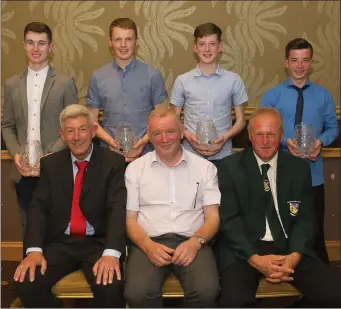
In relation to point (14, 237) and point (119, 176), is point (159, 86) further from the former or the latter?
point (14, 237)

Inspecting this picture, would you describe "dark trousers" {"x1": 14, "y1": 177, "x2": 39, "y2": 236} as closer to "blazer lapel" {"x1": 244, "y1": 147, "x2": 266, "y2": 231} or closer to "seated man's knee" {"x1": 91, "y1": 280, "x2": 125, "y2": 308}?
"seated man's knee" {"x1": 91, "y1": 280, "x2": 125, "y2": 308}

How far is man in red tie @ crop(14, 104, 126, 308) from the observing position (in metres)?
3.14

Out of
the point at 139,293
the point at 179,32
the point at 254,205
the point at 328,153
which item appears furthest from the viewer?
the point at 179,32

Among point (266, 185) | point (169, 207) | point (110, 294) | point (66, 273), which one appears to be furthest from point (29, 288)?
point (266, 185)

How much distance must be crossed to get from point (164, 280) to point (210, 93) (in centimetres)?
142

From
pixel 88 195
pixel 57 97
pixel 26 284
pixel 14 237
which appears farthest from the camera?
pixel 14 237

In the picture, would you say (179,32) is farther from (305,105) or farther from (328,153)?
(328,153)

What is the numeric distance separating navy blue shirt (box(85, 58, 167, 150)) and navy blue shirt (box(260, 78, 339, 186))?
761 mm

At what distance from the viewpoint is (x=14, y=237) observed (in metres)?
4.73

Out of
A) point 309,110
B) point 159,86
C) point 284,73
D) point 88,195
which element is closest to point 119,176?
point 88,195

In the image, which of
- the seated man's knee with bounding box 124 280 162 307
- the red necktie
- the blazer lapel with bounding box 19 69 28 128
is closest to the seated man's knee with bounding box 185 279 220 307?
the seated man's knee with bounding box 124 280 162 307

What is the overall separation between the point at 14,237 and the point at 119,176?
1813 mm

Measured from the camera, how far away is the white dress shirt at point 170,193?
10.6 ft

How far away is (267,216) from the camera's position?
10.5 feet
